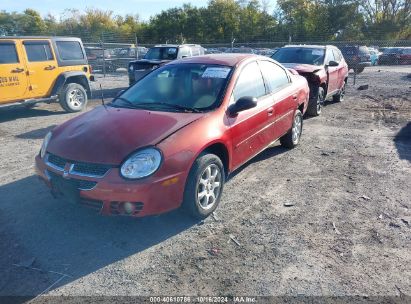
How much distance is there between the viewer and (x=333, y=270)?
3.22 metres

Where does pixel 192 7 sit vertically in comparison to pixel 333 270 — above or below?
above

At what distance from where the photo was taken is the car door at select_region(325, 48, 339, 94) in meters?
9.65

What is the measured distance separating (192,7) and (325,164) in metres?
50.8

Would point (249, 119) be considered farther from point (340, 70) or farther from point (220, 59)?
point (340, 70)

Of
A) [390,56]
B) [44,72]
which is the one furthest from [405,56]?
[44,72]

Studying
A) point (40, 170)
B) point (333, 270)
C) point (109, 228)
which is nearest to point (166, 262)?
point (109, 228)

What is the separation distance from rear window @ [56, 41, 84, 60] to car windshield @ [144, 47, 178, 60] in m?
Answer: 4.82

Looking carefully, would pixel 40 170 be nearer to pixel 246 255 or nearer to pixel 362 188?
pixel 246 255

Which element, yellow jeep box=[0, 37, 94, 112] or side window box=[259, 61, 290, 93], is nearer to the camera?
side window box=[259, 61, 290, 93]

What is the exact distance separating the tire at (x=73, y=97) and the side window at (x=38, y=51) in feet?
2.93

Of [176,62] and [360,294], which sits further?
[176,62]

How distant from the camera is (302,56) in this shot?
9.84m

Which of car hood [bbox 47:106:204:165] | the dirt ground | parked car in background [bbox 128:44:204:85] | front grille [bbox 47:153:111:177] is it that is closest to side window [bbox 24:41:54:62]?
the dirt ground

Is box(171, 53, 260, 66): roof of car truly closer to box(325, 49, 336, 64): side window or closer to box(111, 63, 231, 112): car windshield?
box(111, 63, 231, 112): car windshield
